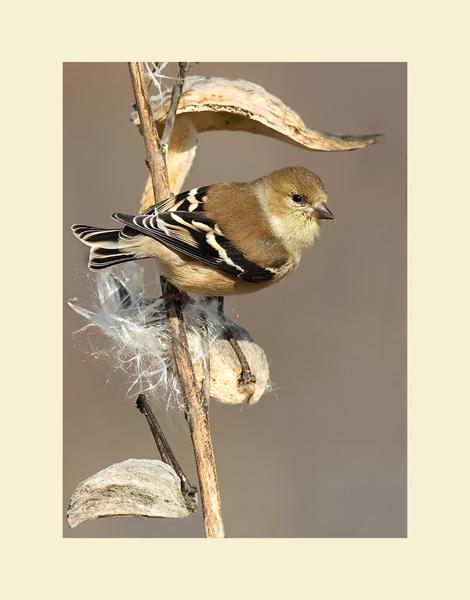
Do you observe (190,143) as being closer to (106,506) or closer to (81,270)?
(81,270)

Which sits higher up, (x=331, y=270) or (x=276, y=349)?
(x=331, y=270)

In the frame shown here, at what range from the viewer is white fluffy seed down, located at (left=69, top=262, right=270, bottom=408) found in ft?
→ 8.83

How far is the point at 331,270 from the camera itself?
5148mm

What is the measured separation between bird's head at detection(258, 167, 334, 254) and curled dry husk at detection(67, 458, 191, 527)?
1.29m

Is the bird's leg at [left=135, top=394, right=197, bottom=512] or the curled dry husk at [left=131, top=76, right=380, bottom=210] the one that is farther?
the curled dry husk at [left=131, top=76, right=380, bottom=210]

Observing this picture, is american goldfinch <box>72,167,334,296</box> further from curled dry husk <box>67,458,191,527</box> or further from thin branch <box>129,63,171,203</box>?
curled dry husk <box>67,458,191,527</box>

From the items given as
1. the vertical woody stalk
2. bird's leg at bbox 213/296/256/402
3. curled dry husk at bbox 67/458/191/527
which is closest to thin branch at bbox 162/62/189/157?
the vertical woody stalk

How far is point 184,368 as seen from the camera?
2.62m

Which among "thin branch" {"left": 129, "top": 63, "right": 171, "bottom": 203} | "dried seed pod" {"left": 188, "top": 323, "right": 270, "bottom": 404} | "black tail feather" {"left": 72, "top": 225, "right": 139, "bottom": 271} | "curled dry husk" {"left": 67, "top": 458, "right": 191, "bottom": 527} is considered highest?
"thin branch" {"left": 129, "top": 63, "right": 171, "bottom": 203}

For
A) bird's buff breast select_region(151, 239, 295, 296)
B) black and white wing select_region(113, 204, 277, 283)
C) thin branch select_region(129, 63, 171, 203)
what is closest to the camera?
thin branch select_region(129, 63, 171, 203)

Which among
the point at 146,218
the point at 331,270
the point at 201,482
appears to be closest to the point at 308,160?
the point at 331,270

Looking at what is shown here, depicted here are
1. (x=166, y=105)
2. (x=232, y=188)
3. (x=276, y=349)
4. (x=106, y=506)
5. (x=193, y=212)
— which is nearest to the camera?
(x=106, y=506)

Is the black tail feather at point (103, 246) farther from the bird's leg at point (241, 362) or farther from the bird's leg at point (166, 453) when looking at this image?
the bird's leg at point (166, 453)

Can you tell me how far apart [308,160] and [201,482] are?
3.27m
